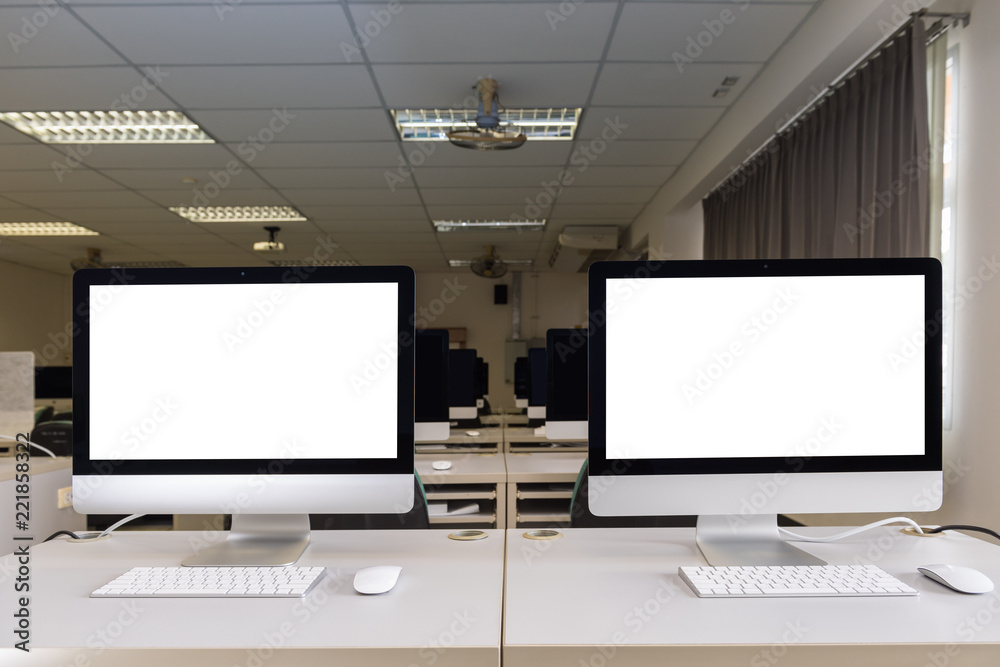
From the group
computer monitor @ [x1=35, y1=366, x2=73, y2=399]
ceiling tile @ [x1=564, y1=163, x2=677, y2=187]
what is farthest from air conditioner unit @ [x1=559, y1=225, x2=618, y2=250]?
computer monitor @ [x1=35, y1=366, x2=73, y2=399]

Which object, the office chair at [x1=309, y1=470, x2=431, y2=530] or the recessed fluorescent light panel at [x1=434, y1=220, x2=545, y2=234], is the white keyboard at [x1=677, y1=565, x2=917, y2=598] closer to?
the office chair at [x1=309, y1=470, x2=431, y2=530]

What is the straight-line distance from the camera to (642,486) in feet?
3.83

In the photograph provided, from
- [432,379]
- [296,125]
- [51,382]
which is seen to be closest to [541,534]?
[432,379]

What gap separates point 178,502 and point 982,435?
8.05ft

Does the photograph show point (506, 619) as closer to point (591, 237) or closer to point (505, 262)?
point (591, 237)

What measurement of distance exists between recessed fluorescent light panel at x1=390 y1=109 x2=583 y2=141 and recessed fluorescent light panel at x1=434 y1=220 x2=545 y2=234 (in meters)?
2.59

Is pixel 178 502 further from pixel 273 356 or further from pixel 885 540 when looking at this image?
pixel 885 540

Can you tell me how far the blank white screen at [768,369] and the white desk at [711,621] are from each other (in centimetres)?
21

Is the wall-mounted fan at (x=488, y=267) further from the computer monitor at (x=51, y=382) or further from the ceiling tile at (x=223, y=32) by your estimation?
the ceiling tile at (x=223, y=32)

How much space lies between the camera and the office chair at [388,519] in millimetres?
1631

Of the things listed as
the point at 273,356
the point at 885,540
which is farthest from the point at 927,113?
the point at 273,356

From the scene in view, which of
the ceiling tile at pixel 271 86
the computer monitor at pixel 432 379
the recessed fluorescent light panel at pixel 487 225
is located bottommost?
the computer monitor at pixel 432 379

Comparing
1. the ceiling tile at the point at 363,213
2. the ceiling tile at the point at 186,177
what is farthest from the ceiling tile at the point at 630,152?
the ceiling tile at the point at 186,177

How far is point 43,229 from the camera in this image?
7445mm
